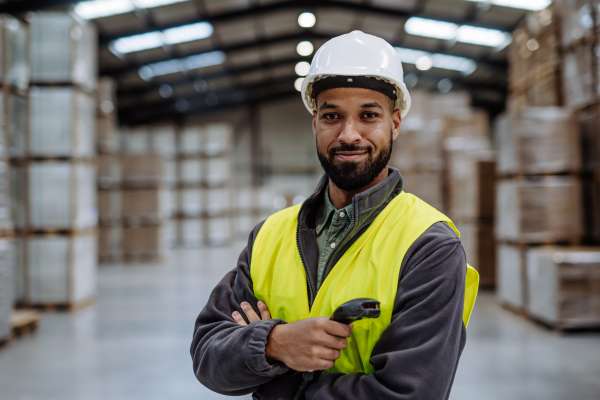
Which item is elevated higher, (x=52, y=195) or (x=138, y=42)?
(x=138, y=42)

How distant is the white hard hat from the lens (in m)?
1.46

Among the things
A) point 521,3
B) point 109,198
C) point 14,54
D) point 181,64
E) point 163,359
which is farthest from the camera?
point 181,64

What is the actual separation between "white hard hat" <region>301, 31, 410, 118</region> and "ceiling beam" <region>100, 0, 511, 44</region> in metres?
12.2

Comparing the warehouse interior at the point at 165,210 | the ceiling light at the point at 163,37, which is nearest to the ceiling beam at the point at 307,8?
the warehouse interior at the point at 165,210

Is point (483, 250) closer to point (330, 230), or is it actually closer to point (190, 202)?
point (330, 230)

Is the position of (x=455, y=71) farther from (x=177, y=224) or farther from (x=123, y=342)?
(x=123, y=342)

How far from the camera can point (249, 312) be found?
4.71 feet

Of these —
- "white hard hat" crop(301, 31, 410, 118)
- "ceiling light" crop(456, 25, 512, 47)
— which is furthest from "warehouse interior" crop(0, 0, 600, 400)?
"white hard hat" crop(301, 31, 410, 118)

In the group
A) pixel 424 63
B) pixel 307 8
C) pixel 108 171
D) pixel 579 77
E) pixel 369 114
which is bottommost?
pixel 369 114

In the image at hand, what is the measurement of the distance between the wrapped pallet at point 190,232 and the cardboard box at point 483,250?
11219mm

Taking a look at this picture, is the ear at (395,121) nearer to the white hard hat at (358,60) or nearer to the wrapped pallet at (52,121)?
the white hard hat at (358,60)

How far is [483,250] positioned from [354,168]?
6711 mm

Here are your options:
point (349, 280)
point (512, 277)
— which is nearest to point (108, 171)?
point (512, 277)

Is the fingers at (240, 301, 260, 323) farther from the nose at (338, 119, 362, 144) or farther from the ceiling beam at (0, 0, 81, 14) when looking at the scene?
the ceiling beam at (0, 0, 81, 14)
